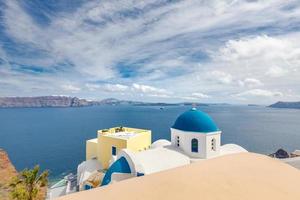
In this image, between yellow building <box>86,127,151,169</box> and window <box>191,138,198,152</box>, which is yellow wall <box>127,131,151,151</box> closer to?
yellow building <box>86,127,151,169</box>

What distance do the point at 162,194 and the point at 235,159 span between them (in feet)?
8.13

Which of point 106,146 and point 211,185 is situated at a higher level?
point 211,185

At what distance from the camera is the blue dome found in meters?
20.8

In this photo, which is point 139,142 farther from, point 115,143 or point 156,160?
point 156,160

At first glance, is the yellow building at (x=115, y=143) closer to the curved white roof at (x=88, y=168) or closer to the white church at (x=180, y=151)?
the curved white roof at (x=88, y=168)

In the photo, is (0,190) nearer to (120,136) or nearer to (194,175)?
(120,136)

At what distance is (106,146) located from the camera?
25062mm

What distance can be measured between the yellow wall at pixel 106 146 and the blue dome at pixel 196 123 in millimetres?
6561

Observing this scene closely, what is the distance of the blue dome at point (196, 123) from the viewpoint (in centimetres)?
2084

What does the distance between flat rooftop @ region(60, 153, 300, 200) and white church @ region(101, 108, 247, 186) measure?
40.4ft

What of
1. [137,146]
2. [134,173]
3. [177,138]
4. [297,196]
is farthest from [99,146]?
[297,196]

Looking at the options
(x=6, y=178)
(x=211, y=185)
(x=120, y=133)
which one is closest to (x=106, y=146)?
(x=120, y=133)

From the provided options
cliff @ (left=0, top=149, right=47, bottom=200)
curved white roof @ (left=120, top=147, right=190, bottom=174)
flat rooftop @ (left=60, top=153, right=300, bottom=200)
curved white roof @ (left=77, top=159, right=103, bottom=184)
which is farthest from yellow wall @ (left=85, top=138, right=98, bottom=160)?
flat rooftop @ (left=60, top=153, right=300, bottom=200)

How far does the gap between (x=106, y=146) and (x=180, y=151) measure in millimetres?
9092
